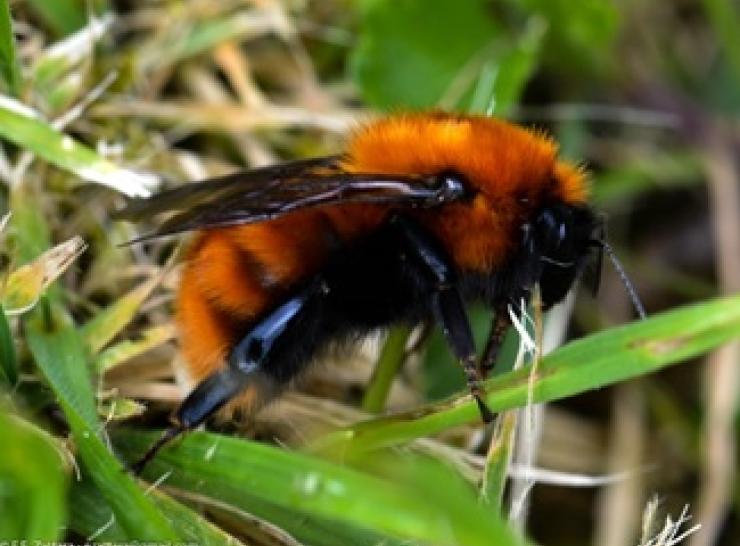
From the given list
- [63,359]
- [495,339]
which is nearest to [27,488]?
[63,359]

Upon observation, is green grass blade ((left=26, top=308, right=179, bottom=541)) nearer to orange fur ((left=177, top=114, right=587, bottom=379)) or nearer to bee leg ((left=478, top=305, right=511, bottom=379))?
orange fur ((left=177, top=114, right=587, bottom=379))

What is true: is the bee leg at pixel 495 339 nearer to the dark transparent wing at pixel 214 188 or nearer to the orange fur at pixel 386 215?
the orange fur at pixel 386 215

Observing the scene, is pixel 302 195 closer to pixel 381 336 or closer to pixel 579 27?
pixel 381 336

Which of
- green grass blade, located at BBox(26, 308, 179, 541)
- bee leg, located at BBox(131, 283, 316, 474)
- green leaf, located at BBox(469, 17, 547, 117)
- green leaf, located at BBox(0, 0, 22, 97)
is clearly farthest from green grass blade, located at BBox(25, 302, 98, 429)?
green leaf, located at BBox(469, 17, 547, 117)

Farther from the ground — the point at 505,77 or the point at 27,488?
the point at 505,77

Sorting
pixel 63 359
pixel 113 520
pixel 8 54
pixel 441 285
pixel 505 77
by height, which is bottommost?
pixel 113 520

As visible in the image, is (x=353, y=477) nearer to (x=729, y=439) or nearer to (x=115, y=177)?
(x=115, y=177)
